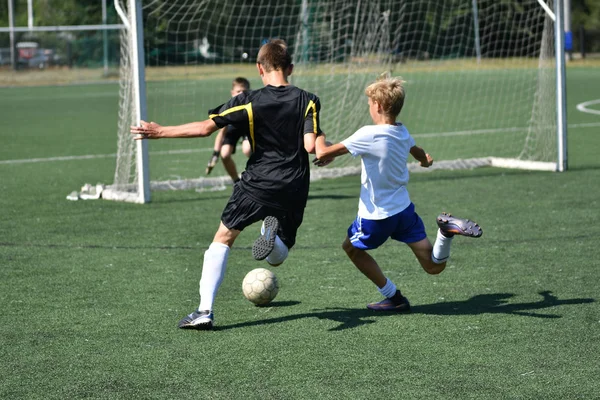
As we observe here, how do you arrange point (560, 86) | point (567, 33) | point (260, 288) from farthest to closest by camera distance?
point (567, 33), point (560, 86), point (260, 288)

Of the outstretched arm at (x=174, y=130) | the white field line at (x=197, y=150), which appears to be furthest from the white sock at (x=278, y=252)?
the white field line at (x=197, y=150)

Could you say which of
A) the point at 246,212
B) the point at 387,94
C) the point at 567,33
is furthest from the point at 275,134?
the point at 567,33

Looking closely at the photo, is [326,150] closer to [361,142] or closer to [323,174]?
[361,142]

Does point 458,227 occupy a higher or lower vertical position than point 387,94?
lower

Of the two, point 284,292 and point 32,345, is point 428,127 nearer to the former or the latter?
point 284,292

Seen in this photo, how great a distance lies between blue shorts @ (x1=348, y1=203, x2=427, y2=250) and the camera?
5.70 metres

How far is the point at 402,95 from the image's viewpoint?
558 centimetres

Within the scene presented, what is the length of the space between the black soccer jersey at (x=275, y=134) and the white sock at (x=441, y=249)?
2.98 feet

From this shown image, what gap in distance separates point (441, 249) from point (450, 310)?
426mm

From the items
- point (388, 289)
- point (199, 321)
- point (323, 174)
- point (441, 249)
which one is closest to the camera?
point (199, 321)

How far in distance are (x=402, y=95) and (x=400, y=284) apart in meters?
1.72

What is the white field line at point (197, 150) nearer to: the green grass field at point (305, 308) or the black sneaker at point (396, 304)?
the green grass field at point (305, 308)

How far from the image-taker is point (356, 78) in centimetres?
1402

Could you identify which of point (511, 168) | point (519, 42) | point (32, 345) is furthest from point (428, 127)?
point (32, 345)
